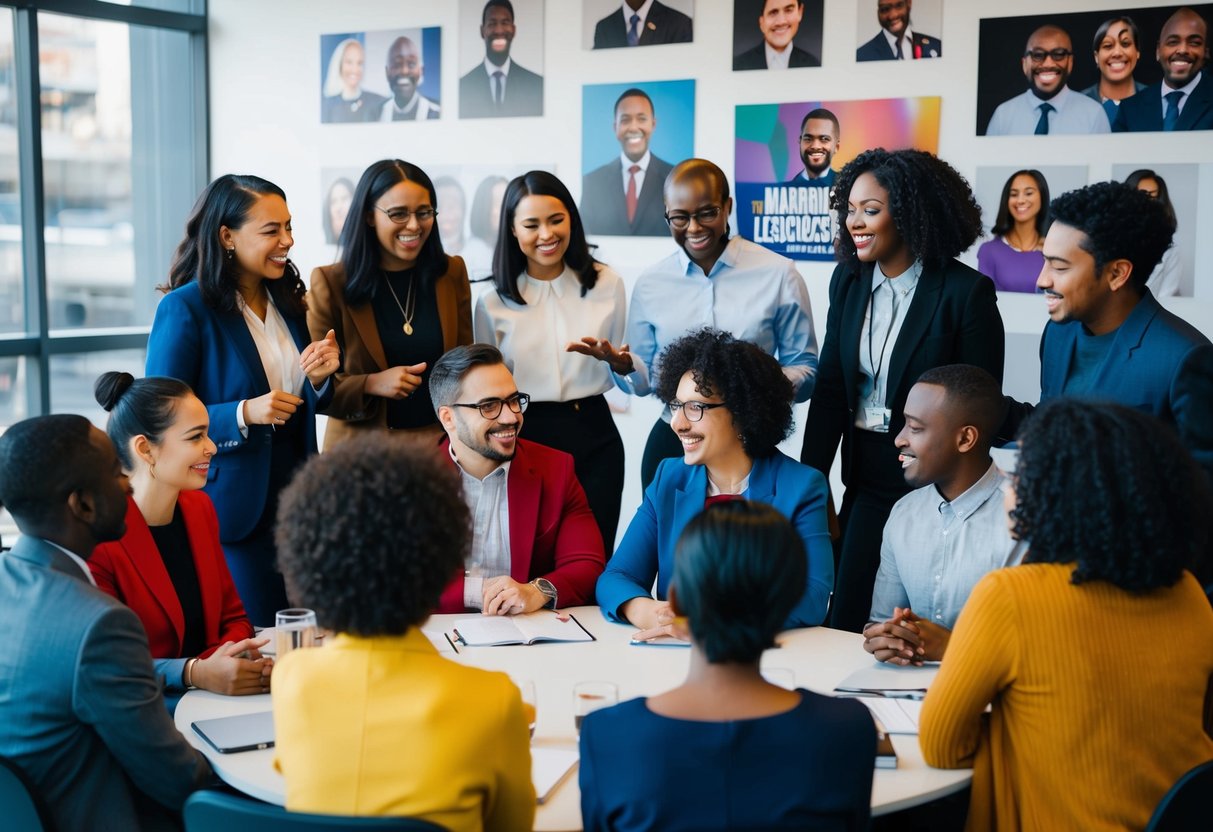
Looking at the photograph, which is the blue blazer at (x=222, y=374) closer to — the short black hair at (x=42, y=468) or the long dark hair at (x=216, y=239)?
the long dark hair at (x=216, y=239)

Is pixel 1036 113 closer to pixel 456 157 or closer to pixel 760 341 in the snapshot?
pixel 760 341

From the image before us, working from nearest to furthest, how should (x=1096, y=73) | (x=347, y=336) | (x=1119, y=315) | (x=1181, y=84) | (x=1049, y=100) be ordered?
1. (x=1119, y=315)
2. (x=347, y=336)
3. (x=1181, y=84)
4. (x=1096, y=73)
5. (x=1049, y=100)

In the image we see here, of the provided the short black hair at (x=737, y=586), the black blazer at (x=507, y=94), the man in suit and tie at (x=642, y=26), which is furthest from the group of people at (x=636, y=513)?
the black blazer at (x=507, y=94)

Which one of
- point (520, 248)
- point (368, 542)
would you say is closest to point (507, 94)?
point (520, 248)

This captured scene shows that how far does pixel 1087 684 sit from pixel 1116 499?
1.01 feet

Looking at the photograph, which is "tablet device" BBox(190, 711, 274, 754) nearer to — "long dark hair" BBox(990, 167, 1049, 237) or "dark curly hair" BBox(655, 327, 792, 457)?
"dark curly hair" BBox(655, 327, 792, 457)

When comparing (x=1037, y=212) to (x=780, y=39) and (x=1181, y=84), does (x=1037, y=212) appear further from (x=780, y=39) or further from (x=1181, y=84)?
(x=780, y=39)

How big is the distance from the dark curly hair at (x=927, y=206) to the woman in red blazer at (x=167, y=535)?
2.05 m

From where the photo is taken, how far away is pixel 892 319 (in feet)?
11.9

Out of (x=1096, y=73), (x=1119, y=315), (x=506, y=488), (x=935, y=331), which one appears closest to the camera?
(x=1119, y=315)

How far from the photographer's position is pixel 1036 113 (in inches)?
199

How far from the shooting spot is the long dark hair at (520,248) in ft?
13.2

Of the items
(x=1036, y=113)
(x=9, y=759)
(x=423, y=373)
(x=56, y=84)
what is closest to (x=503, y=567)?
(x=423, y=373)

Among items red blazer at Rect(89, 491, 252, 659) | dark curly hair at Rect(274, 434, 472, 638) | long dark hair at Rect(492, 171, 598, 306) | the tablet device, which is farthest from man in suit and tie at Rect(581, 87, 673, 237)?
dark curly hair at Rect(274, 434, 472, 638)
